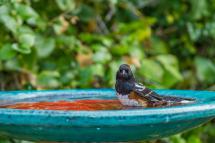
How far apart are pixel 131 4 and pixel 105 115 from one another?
8.99 ft

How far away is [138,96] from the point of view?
2.06 meters

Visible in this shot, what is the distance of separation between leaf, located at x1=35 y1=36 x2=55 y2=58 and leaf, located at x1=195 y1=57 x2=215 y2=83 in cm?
155

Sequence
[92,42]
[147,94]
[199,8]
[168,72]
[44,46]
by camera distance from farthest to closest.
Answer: [199,8] < [168,72] < [92,42] < [44,46] < [147,94]

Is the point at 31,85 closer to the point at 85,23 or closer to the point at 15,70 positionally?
the point at 15,70

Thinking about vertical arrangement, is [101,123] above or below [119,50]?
below

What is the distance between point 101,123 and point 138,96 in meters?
0.46

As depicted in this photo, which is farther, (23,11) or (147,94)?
(23,11)

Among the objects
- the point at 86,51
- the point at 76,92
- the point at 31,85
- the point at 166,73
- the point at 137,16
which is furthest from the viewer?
the point at 137,16

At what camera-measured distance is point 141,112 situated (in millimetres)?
1645

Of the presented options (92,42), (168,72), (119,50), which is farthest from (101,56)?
(168,72)

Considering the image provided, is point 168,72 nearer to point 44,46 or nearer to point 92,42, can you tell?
point 92,42

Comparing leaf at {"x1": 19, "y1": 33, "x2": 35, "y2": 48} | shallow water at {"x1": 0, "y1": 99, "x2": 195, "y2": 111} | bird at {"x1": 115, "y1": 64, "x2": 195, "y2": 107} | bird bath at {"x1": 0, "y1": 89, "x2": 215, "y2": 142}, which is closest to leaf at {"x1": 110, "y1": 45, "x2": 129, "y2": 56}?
leaf at {"x1": 19, "y1": 33, "x2": 35, "y2": 48}

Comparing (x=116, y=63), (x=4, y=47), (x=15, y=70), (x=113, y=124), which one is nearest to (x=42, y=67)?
(x=15, y=70)

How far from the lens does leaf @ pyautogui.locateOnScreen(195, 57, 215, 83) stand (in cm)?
457
